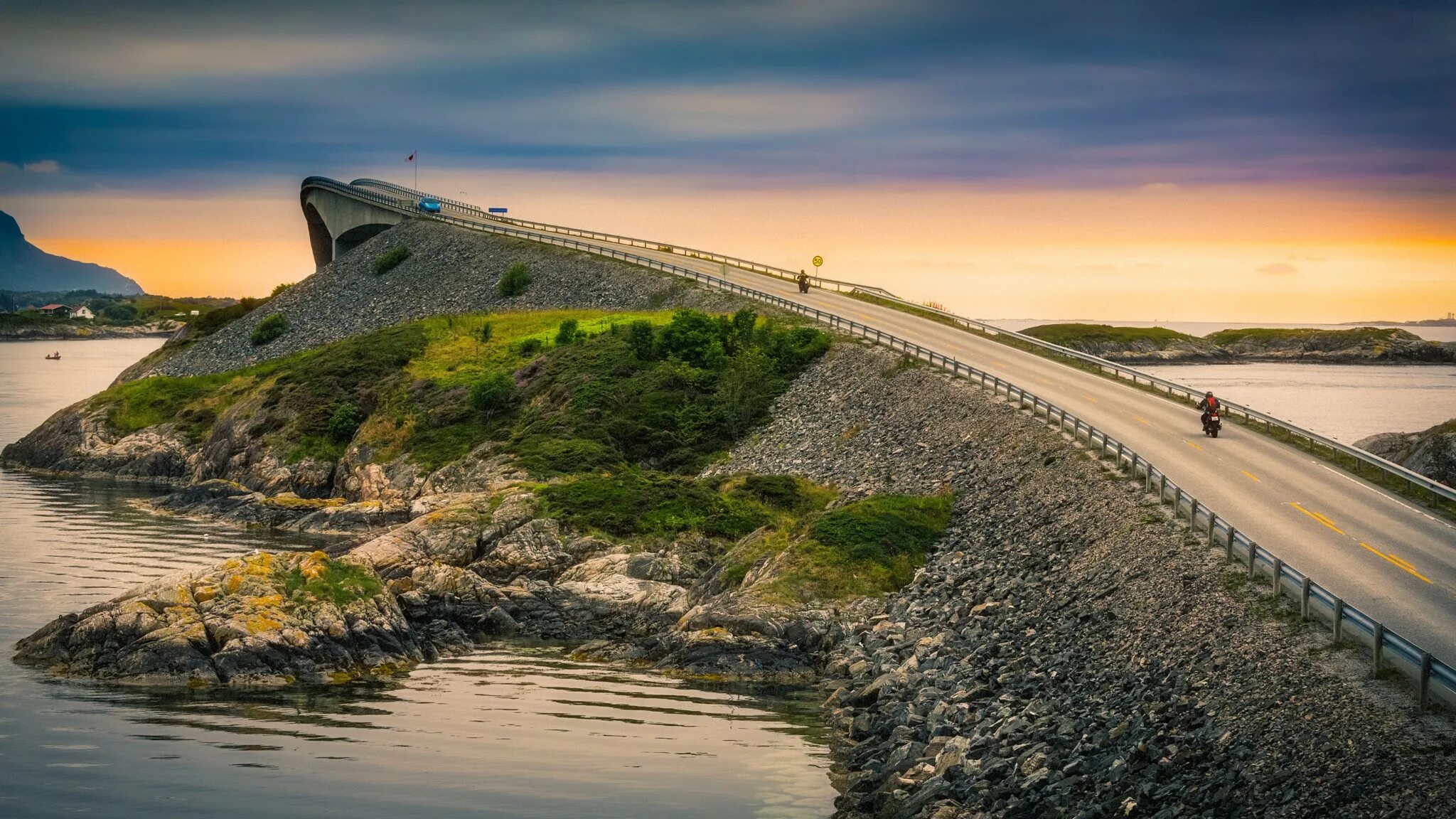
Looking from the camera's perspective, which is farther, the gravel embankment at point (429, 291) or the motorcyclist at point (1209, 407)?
the gravel embankment at point (429, 291)

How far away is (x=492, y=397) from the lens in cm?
7456

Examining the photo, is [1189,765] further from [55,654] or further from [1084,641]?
[55,654]

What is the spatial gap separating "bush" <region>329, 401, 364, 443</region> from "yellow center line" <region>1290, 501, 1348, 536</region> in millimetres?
56158

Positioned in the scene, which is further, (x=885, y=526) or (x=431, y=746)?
(x=885, y=526)

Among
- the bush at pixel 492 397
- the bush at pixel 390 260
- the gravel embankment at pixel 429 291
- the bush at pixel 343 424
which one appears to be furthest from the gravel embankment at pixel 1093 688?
the bush at pixel 390 260

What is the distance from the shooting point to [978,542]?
4394 cm

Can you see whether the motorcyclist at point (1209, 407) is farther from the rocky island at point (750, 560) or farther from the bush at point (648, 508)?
the bush at point (648, 508)

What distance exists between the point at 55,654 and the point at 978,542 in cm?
2860

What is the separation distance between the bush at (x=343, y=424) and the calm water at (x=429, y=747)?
116 ft

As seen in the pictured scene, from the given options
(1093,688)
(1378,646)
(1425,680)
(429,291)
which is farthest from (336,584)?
(429,291)

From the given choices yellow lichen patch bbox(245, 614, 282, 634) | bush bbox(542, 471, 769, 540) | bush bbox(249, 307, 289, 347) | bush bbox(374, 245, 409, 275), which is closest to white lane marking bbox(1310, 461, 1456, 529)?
bush bbox(542, 471, 769, 540)

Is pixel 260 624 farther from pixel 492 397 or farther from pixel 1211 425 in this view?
pixel 492 397

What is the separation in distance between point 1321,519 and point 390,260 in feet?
311

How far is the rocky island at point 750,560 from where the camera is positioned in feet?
80.1
